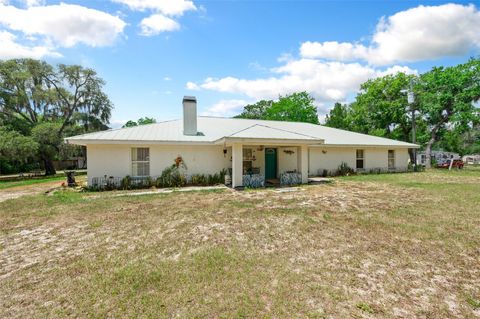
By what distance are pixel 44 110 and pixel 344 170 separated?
28605 mm

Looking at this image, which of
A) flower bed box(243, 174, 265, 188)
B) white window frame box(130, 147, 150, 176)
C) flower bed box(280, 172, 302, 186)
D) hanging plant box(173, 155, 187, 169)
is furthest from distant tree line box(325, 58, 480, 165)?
white window frame box(130, 147, 150, 176)

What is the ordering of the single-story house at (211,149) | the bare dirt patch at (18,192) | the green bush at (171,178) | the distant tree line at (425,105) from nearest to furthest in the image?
the bare dirt patch at (18,192), the single-story house at (211,149), the green bush at (171,178), the distant tree line at (425,105)

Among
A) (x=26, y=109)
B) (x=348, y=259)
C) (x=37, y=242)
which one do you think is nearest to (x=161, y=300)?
(x=348, y=259)

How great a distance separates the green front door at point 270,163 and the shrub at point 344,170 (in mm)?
5133

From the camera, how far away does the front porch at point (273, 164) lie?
12.2m

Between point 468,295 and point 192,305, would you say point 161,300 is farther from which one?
point 468,295

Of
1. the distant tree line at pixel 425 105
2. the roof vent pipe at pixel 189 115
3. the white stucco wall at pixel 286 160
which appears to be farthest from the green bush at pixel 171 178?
the distant tree line at pixel 425 105

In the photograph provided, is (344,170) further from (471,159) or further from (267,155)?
(471,159)

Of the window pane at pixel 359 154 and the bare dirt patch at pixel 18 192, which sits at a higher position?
the window pane at pixel 359 154

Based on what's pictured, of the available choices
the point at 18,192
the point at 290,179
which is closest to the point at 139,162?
the point at 18,192

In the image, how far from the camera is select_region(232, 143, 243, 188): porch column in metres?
11.0

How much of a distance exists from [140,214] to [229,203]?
2773 millimetres

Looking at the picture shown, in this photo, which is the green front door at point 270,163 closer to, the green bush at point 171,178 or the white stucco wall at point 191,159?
the white stucco wall at point 191,159

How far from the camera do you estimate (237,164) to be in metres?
11.1
